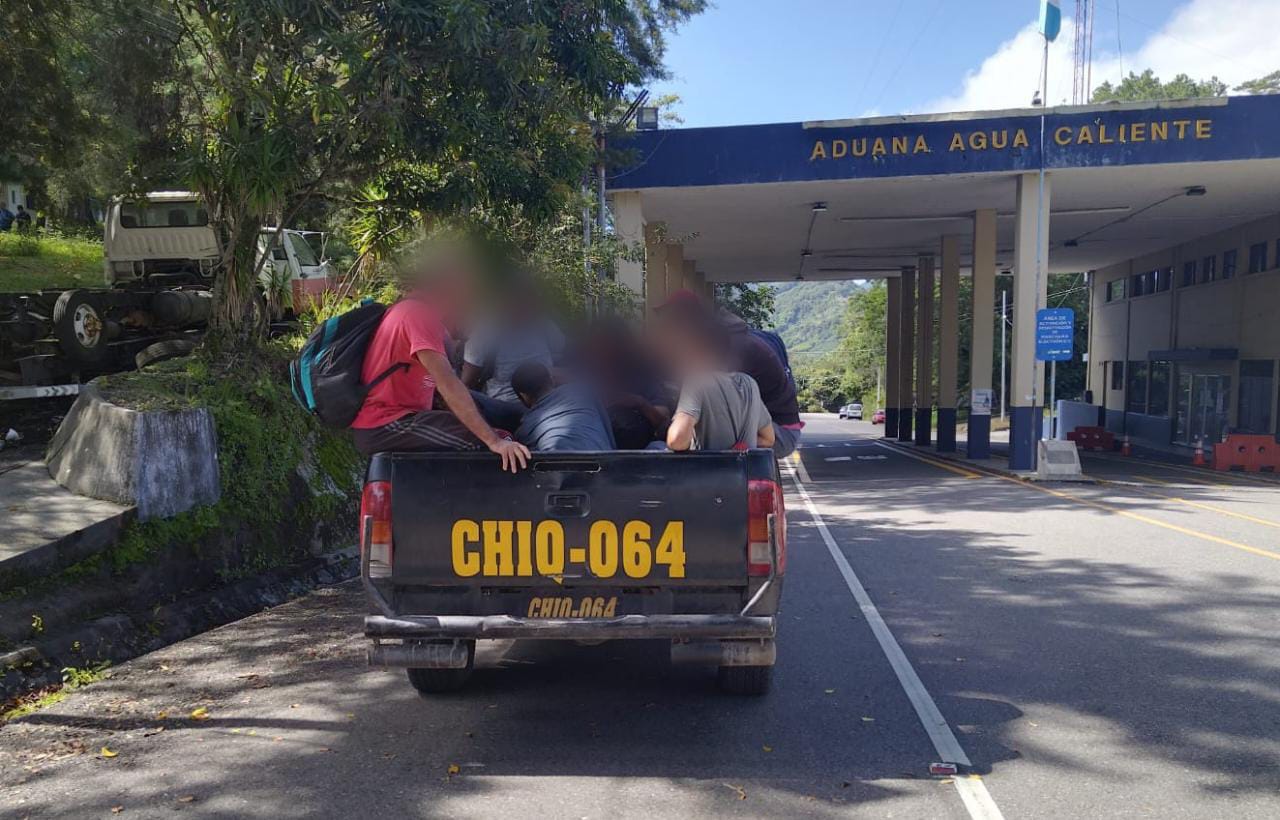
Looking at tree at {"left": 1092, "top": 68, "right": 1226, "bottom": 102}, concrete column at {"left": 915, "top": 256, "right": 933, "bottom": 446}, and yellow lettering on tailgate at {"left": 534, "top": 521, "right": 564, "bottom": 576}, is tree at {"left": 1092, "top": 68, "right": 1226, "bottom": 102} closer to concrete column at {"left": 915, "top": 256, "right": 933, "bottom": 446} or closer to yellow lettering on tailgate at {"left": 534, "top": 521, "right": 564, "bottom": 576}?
concrete column at {"left": 915, "top": 256, "right": 933, "bottom": 446}

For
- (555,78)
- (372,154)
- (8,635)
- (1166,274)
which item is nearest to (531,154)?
(555,78)

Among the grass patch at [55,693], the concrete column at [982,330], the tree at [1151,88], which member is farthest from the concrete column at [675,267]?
the tree at [1151,88]

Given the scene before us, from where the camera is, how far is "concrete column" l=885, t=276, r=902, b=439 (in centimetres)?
3453

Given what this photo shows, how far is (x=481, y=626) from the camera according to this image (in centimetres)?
410

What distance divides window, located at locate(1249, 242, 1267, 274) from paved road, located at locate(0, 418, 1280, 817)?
20413 mm

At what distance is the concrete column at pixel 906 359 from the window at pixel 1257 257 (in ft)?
34.4

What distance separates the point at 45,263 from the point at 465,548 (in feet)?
72.5

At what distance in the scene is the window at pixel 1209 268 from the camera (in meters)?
26.9

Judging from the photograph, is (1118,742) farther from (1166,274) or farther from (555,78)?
(1166,274)

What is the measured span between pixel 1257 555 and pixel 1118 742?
19.1 feet

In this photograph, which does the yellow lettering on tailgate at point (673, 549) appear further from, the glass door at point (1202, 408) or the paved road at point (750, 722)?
the glass door at point (1202, 408)

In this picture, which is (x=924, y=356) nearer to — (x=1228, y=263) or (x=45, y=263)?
(x=1228, y=263)

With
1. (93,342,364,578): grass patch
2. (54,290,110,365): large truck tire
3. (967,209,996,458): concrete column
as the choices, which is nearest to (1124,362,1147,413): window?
(967,209,996,458): concrete column

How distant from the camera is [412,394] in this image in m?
4.52
